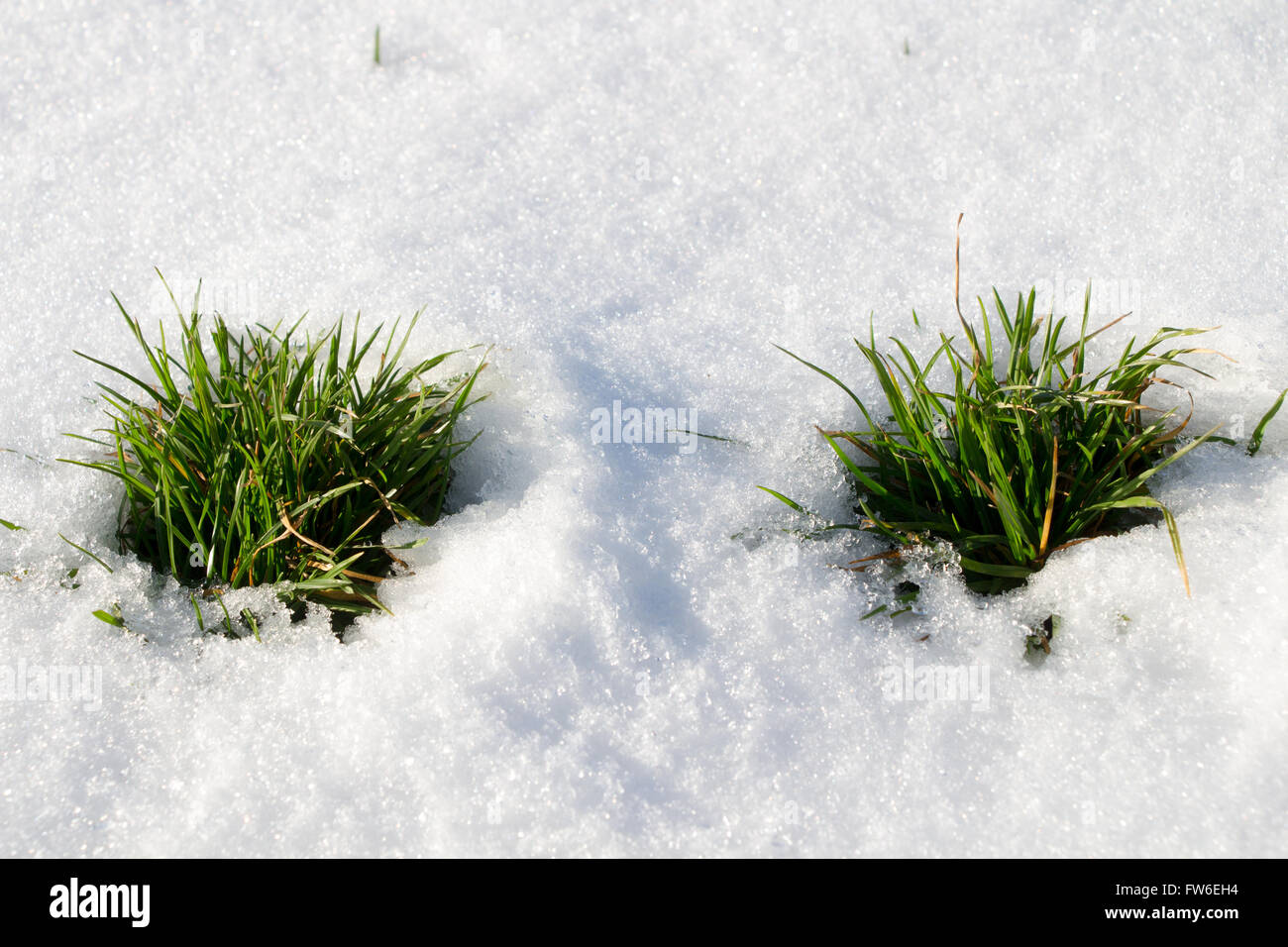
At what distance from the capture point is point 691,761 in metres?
1.71

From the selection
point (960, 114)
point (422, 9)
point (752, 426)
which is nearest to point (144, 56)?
point (422, 9)

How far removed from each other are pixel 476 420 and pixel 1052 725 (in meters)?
1.40

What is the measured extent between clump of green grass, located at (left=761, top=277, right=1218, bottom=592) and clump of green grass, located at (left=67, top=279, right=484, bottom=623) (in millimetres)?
861

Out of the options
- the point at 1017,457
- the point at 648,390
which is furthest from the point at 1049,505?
the point at 648,390

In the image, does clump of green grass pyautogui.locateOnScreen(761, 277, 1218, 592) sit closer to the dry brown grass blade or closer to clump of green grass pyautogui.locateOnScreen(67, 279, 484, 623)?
the dry brown grass blade

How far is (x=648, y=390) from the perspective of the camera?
2.25 metres

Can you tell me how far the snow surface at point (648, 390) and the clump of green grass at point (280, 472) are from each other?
0.10 m

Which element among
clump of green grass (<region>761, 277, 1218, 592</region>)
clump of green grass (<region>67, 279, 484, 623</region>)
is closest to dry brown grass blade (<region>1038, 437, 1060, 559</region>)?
clump of green grass (<region>761, 277, 1218, 592</region>)

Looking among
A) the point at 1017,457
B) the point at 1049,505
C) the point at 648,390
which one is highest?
the point at 648,390

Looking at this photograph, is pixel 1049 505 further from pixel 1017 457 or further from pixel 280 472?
pixel 280 472

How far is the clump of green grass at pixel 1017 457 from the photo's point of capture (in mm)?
1930

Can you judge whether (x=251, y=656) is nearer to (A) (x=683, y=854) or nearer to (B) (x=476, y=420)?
(B) (x=476, y=420)

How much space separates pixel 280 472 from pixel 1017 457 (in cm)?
156

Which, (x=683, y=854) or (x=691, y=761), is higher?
(x=691, y=761)
